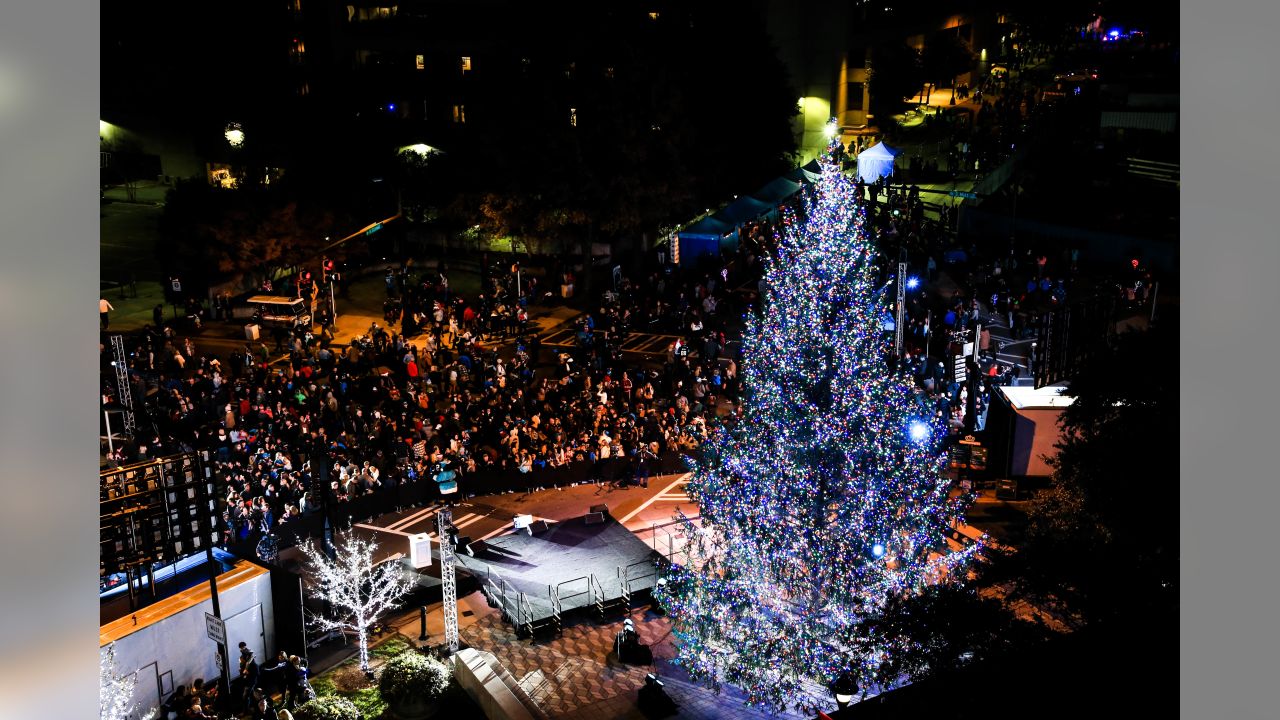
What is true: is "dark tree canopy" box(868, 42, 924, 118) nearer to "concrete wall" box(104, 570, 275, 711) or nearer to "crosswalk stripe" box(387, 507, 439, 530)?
"crosswalk stripe" box(387, 507, 439, 530)

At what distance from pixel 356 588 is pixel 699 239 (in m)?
24.0

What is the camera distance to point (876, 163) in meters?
41.1

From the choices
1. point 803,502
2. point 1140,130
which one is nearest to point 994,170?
point 1140,130

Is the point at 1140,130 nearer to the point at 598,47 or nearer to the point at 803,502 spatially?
the point at 598,47

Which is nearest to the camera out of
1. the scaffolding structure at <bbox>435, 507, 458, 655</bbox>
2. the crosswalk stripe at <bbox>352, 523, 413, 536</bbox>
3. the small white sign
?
the scaffolding structure at <bbox>435, 507, 458, 655</bbox>

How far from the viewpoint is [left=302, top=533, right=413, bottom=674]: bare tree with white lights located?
664 inches

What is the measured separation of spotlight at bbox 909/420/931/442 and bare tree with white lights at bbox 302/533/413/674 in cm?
862

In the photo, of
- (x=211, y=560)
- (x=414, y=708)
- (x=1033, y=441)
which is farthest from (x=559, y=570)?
(x=1033, y=441)

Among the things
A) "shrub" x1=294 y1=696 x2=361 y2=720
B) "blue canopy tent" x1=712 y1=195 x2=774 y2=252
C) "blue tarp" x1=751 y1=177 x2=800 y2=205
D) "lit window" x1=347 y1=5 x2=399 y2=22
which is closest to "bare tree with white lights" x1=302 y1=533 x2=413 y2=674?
"shrub" x1=294 y1=696 x2=361 y2=720

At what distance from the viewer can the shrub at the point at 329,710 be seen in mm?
14633

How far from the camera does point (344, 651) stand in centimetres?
1733

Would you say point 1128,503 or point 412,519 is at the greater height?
point 1128,503

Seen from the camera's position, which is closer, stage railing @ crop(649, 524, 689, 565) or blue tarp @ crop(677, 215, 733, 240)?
stage railing @ crop(649, 524, 689, 565)

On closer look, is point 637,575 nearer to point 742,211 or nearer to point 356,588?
point 356,588
